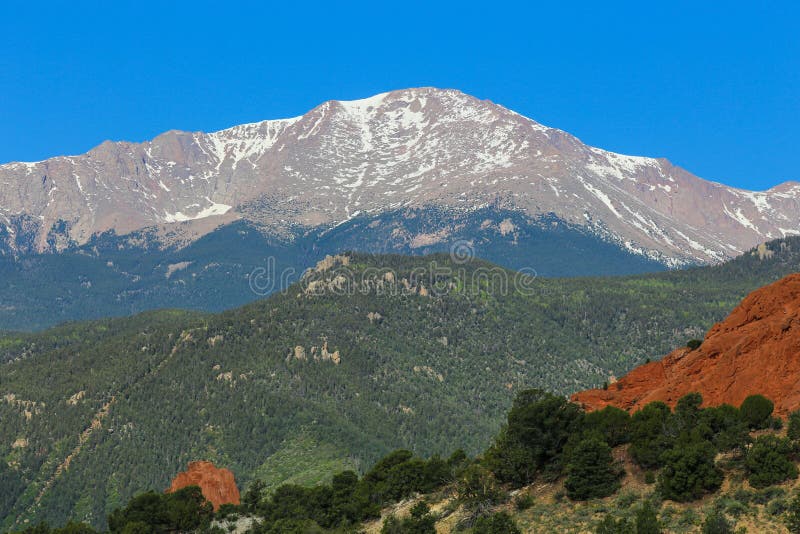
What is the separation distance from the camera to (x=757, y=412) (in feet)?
330

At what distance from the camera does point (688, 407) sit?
352ft

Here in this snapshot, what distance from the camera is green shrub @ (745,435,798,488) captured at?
90.4 m

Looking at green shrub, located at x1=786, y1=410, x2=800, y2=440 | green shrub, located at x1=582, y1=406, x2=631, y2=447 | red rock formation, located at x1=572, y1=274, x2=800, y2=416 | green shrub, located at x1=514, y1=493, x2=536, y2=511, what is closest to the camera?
green shrub, located at x1=786, y1=410, x2=800, y2=440

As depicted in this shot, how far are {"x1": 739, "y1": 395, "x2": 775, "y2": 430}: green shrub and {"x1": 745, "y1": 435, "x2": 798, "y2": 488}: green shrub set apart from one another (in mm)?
7190

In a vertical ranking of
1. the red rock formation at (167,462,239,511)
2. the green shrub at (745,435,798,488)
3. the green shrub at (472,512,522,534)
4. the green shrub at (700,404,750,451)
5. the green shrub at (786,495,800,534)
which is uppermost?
the green shrub at (700,404,750,451)

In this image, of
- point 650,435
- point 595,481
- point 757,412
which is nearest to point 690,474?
point 595,481

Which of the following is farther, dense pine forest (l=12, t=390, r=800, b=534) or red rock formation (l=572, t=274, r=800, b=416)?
red rock formation (l=572, t=274, r=800, b=416)

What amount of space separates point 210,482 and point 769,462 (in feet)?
413

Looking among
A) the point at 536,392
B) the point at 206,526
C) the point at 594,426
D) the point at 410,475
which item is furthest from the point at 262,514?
the point at 594,426

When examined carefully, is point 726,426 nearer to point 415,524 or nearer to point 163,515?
point 415,524

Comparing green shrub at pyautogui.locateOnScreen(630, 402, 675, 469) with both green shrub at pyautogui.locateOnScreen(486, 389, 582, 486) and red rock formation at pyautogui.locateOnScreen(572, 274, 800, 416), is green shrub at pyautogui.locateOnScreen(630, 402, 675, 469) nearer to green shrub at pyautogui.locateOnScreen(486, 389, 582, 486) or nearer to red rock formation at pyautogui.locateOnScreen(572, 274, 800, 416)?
red rock formation at pyautogui.locateOnScreen(572, 274, 800, 416)

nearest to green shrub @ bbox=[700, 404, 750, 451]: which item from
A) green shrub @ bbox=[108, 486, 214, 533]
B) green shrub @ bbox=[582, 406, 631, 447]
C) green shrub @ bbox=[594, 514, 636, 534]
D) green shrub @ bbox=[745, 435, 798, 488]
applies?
green shrub @ bbox=[745, 435, 798, 488]

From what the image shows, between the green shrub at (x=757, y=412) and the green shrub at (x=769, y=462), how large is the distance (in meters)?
7.19

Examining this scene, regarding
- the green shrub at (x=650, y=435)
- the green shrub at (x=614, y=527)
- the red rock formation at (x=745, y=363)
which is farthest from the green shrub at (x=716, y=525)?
the red rock formation at (x=745, y=363)
